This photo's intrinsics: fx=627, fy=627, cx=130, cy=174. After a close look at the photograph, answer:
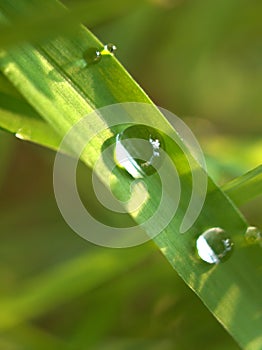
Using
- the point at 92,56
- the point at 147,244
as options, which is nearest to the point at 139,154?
the point at 92,56

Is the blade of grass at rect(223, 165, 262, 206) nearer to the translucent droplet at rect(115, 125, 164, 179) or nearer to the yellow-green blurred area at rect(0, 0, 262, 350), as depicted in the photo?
the translucent droplet at rect(115, 125, 164, 179)

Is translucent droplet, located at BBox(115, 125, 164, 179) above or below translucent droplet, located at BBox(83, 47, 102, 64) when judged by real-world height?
below

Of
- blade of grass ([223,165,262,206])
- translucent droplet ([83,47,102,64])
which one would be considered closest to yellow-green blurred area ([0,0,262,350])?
translucent droplet ([83,47,102,64])

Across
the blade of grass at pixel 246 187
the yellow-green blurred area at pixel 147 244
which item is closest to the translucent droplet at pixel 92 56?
the yellow-green blurred area at pixel 147 244

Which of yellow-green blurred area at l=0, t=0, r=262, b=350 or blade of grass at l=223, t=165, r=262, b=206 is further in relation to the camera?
yellow-green blurred area at l=0, t=0, r=262, b=350

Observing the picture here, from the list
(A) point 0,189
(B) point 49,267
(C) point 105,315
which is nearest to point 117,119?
(C) point 105,315

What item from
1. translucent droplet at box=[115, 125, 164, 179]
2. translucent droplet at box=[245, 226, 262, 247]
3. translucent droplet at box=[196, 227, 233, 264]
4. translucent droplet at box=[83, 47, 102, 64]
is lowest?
translucent droplet at box=[245, 226, 262, 247]
